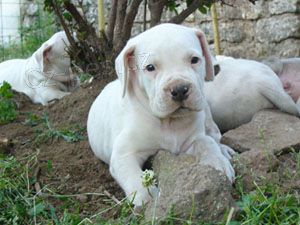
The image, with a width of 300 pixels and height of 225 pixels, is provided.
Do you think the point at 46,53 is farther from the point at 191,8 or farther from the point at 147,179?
the point at 147,179

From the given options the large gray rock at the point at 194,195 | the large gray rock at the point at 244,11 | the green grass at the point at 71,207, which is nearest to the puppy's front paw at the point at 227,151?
the green grass at the point at 71,207

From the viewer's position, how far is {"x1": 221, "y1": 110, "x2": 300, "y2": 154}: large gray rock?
3780mm

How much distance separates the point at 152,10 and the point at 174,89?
2.24 metres

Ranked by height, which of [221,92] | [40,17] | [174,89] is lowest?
[40,17]

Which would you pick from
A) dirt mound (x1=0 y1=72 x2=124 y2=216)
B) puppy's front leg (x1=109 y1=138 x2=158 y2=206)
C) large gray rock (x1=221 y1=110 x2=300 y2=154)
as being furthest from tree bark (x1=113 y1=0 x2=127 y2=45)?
puppy's front leg (x1=109 y1=138 x2=158 y2=206)

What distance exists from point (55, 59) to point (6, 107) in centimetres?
143

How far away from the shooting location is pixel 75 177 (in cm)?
393

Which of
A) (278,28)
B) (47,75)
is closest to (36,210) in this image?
(47,75)

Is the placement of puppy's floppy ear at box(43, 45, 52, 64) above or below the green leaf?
below

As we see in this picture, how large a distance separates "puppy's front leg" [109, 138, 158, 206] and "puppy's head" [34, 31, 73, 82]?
3.20m

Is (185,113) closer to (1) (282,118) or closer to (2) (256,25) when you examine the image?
(1) (282,118)

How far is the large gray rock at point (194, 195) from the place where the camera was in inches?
108

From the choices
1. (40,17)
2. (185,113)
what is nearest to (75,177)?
(185,113)

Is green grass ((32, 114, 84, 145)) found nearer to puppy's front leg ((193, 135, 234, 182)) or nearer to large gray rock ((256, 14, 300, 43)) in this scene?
puppy's front leg ((193, 135, 234, 182))
